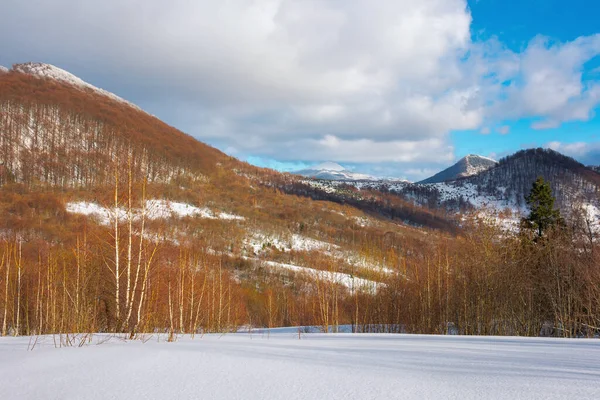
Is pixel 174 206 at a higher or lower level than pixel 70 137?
lower

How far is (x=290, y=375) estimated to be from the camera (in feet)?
18.0

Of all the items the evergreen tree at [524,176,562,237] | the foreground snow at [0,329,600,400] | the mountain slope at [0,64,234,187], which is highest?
the mountain slope at [0,64,234,187]

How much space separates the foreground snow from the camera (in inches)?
179

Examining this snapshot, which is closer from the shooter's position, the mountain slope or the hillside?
the hillside

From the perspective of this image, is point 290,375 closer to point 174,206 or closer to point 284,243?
point 284,243

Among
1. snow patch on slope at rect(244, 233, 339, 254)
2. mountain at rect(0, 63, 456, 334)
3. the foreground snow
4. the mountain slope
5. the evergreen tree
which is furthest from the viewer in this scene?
the mountain slope

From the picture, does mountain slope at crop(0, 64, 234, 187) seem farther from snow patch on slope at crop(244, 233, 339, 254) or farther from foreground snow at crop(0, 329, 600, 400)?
foreground snow at crop(0, 329, 600, 400)

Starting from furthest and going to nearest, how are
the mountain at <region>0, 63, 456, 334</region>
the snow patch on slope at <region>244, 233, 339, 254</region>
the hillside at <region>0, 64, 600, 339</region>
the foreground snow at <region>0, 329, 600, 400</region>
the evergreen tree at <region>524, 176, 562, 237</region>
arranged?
the snow patch on slope at <region>244, 233, 339, 254</region> < the mountain at <region>0, 63, 456, 334</region> < the evergreen tree at <region>524, 176, 562, 237</region> < the hillside at <region>0, 64, 600, 339</region> < the foreground snow at <region>0, 329, 600, 400</region>

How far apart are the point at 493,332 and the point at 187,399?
78.1 feet

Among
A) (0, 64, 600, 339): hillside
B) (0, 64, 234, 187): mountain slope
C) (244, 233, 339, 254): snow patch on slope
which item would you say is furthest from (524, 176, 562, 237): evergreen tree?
(0, 64, 234, 187): mountain slope

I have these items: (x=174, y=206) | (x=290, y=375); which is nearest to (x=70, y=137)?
(x=174, y=206)

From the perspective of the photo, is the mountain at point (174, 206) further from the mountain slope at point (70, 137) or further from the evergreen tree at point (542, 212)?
the evergreen tree at point (542, 212)

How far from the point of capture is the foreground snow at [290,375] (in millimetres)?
4559

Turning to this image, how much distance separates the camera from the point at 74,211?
95.3m
